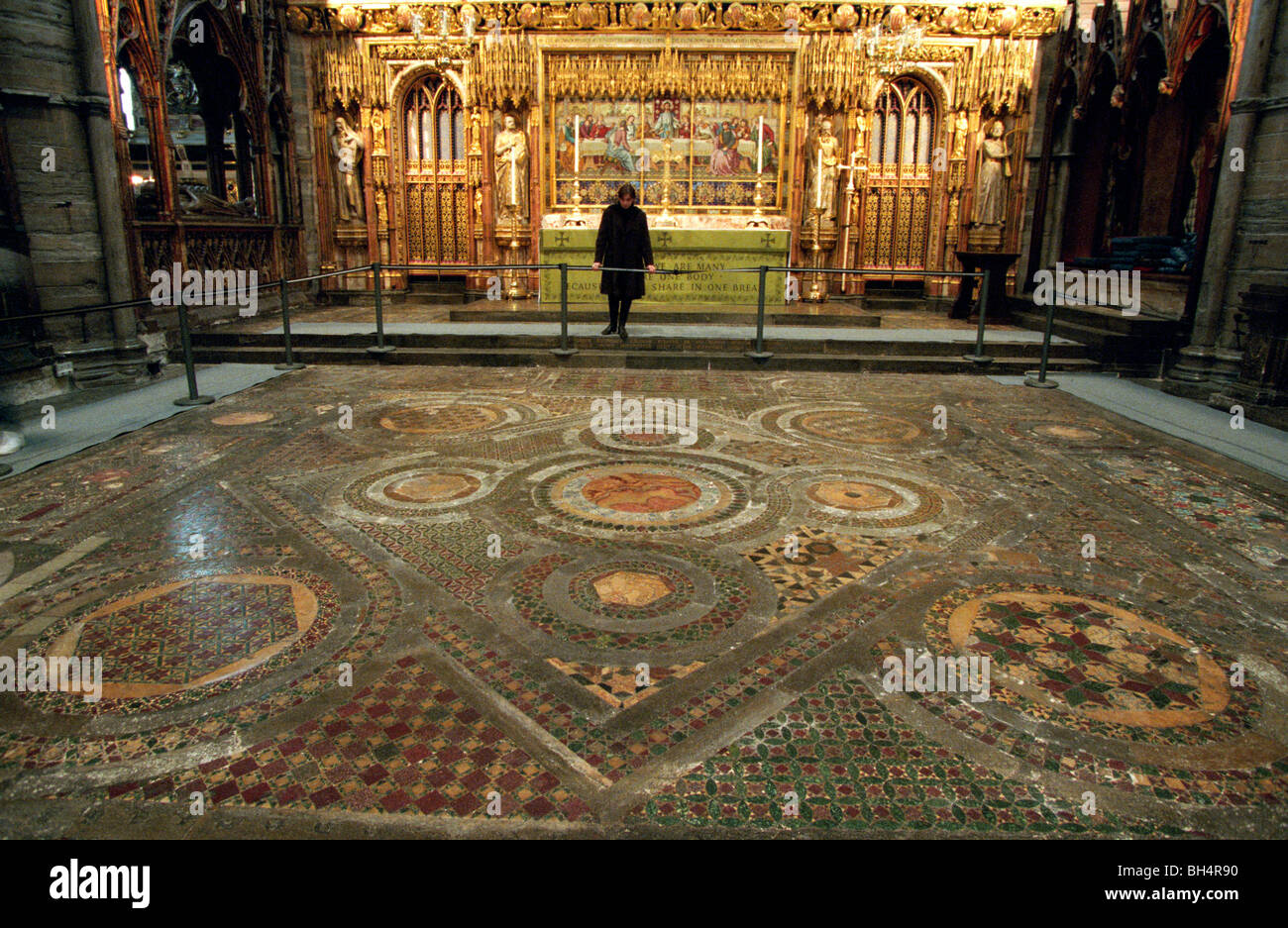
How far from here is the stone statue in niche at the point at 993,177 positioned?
45.7 feet

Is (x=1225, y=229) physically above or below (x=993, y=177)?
below

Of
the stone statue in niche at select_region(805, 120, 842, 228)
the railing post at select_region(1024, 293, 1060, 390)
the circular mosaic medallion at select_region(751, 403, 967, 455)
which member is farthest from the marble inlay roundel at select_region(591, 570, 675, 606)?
the stone statue in niche at select_region(805, 120, 842, 228)

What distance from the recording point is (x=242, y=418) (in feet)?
23.3

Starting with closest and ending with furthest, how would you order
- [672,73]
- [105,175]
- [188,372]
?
[188,372] < [105,175] < [672,73]

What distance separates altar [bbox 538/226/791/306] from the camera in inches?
490

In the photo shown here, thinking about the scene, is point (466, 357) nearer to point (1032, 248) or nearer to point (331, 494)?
point (331, 494)

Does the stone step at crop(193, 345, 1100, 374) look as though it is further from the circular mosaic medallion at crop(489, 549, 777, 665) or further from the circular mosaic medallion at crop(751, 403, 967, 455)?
the circular mosaic medallion at crop(489, 549, 777, 665)

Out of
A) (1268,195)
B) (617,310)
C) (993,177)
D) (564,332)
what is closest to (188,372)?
(564,332)

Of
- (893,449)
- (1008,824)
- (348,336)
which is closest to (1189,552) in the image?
(893,449)

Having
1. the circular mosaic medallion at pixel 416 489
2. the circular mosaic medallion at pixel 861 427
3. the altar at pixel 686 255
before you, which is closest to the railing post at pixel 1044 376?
the circular mosaic medallion at pixel 861 427

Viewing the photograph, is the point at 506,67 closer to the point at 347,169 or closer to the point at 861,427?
the point at 347,169

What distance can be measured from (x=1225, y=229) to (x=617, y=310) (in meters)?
6.74

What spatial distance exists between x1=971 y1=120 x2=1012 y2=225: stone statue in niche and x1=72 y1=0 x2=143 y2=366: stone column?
13002 mm

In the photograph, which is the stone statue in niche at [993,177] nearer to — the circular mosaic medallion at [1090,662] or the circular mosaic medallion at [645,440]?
the circular mosaic medallion at [645,440]
